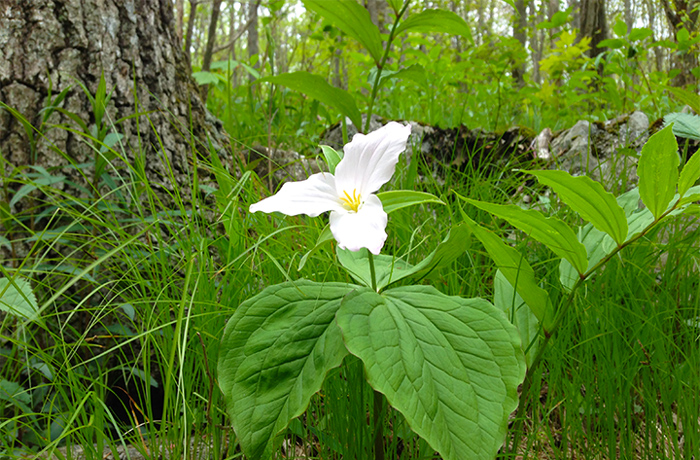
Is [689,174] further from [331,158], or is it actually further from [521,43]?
[521,43]

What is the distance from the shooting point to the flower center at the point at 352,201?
69 cm

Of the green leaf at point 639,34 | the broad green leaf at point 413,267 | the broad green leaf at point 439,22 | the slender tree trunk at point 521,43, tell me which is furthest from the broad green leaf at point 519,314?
the green leaf at point 639,34

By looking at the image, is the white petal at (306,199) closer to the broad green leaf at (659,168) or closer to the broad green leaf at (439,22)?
the broad green leaf at (659,168)

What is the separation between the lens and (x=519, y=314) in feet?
3.10

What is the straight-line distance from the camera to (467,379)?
0.67m

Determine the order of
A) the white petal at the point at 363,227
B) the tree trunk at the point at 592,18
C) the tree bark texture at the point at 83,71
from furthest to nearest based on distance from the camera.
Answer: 1. the tree trunk at the point at 592,18
2. the tree bark texture at the point at 83,71
3. the white petal at the point at 363,227

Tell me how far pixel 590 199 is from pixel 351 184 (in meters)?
0.34

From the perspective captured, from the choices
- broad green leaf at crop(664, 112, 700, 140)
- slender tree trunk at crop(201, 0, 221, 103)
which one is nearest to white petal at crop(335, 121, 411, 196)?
broad green leaf at crop(664, 112, 700, 140)

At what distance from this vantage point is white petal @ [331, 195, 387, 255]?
1.92ft

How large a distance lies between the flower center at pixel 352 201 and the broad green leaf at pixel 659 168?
39 cm

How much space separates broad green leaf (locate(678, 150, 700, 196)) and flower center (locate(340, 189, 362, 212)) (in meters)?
0.45

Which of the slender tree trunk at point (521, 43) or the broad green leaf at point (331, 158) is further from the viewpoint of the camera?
the slender tree trunk at point (521, 43)

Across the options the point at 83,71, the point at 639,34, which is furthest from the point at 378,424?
the point at 639,34

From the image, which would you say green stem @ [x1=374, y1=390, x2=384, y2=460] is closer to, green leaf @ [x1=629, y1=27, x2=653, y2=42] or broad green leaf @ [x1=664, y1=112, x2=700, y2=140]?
broad green leaf @ [x1=664, y1=112, x2=700, y2=140]
